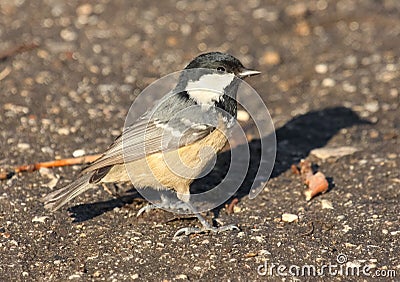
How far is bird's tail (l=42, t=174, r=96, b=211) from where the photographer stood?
16.0 feet

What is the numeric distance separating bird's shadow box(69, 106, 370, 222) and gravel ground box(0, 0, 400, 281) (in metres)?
0.02

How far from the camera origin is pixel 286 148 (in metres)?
6.30

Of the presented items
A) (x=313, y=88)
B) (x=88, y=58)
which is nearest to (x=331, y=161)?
(x=313, y=88)

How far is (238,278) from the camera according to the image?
4.32 m


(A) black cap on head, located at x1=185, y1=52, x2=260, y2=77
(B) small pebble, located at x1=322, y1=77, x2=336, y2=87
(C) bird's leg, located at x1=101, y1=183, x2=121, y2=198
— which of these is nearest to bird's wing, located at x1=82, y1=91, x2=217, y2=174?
(A) black cap on head, located at x1=185, y1=52, x2=260, y2=77

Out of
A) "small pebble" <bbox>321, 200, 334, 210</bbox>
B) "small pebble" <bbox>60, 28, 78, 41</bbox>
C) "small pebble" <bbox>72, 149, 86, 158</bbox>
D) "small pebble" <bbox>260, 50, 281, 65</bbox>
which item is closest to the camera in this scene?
"small pebble" <bbox>321, 200, 334, 210</bbox>

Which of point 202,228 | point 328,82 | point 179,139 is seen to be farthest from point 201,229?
point 328,82

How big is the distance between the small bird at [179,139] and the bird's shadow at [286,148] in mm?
380

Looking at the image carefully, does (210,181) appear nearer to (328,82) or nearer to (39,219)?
(39,219)

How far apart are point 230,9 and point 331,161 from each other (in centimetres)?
356

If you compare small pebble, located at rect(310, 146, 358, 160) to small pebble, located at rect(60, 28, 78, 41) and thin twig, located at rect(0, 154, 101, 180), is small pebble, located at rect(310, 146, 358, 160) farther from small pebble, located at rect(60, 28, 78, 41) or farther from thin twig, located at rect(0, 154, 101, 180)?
small pebble, located at rect(60, 28, 78, 41)

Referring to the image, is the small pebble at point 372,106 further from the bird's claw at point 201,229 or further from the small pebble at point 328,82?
the bird's claw at point 201,229

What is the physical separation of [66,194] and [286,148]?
2298 millimetres

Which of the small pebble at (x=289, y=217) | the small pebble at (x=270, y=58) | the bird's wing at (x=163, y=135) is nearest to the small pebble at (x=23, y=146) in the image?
the bird's wing at (x=163, y=135)
